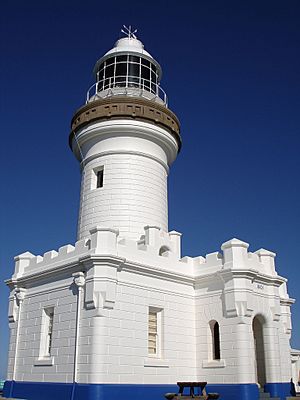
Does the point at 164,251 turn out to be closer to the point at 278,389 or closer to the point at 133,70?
the point at 278,389

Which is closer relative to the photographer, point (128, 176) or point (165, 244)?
point (165, 244)

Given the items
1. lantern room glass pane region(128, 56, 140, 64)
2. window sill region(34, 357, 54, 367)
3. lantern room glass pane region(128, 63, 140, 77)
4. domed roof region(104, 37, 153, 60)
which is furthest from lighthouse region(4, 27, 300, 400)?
domed roof region(104, 37, 153, 60)

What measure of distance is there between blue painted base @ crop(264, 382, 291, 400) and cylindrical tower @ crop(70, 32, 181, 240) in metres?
7.24

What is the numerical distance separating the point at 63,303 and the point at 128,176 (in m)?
6.28

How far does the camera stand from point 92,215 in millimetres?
18812

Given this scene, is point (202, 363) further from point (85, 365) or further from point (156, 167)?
point (156, 167)

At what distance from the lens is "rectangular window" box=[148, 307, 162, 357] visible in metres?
15.3

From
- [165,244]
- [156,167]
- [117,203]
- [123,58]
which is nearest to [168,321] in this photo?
[165,244]

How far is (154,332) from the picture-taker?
50.8 ft

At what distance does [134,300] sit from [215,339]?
3600mm

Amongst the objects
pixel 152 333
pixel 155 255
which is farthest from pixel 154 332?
pixel 155 255

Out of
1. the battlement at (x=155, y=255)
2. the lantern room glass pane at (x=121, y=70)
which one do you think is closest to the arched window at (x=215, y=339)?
the battlement at (x=155, y=255)

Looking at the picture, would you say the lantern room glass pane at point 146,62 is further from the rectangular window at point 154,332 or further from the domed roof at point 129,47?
the rectangular window at point 154,332

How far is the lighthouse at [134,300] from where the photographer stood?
13867 millimetres
